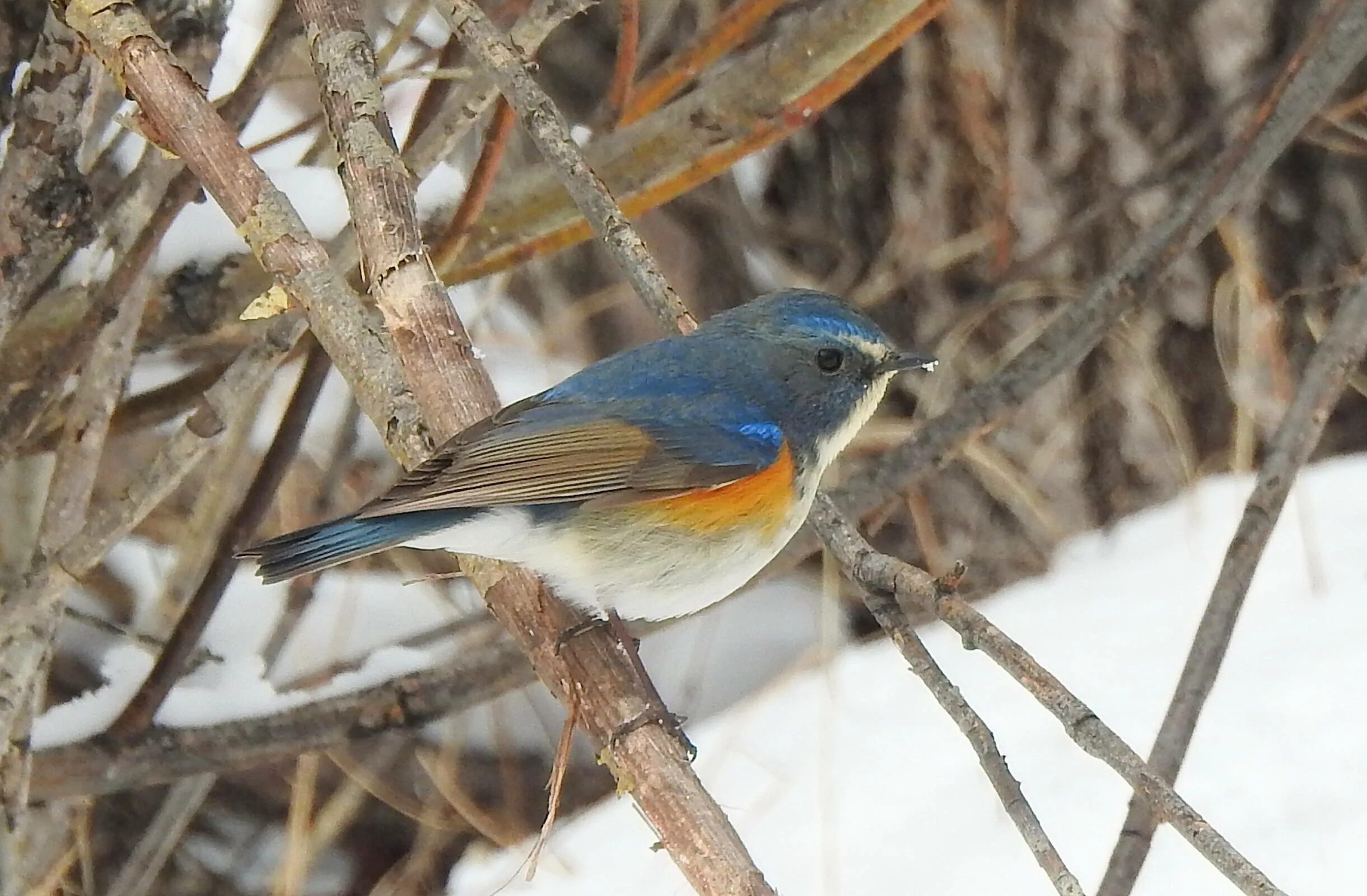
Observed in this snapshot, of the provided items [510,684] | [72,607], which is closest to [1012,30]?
[510,684]

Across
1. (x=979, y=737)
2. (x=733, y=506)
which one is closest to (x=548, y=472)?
(x=733, y=506)

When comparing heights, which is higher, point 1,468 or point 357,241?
point 1,468

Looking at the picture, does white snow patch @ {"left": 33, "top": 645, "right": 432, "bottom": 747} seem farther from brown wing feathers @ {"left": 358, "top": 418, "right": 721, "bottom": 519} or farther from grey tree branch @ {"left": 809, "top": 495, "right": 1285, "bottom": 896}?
grey tree branch @ {"left": 809, "top": 495, "right": 1285, "bottom": 896}

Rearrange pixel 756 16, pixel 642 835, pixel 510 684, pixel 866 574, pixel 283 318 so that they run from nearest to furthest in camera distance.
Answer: pixel 866 574
pixel 283 318
pixel 756 16
pixel 510 684
pixel 642 835

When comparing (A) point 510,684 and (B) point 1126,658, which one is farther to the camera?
(B) point 1126,658

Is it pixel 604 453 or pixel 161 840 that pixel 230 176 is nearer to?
pixel 604 453

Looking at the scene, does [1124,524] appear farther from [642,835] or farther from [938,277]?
[642,835]

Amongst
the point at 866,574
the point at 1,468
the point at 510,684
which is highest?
the point at 1,468

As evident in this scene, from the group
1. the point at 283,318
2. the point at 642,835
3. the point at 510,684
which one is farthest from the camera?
the point at 642,835
